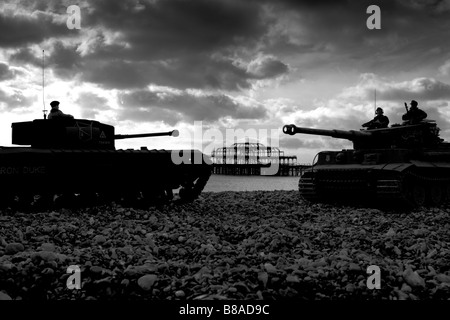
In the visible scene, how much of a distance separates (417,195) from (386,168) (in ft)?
5.83

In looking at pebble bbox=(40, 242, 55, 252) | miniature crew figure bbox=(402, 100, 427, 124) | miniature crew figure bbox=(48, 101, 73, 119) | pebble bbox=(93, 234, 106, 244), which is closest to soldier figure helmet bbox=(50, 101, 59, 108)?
miniature crew figure bbox=(48, 101, 73, 119)

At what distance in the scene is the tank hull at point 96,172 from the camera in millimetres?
12875

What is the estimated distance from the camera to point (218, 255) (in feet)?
26.6

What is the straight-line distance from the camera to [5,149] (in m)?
12.9

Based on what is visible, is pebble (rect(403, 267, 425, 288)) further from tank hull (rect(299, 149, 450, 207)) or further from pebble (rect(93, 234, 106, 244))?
tank hull (rect(299, 149, 450, 207))

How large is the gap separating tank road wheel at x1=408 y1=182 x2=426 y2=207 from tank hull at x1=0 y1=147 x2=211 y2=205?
6.66 metres

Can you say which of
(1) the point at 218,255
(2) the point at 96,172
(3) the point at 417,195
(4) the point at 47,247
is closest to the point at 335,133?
(3) the point at 417,195

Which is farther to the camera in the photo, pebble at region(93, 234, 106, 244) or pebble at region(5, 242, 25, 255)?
pebble at region(93, 234, 106, 244)

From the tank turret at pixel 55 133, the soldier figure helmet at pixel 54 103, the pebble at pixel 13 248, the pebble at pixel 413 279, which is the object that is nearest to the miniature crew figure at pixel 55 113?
the soldier figure helmet at pixel 54 103

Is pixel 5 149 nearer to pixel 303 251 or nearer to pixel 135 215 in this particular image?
pixel 135 215

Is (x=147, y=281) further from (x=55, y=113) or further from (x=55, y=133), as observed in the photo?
(x=55, y=113)

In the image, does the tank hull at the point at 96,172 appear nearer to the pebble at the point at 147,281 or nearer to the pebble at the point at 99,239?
the pebble at the point at 99,239

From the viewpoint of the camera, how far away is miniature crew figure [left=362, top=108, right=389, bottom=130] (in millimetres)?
19609
